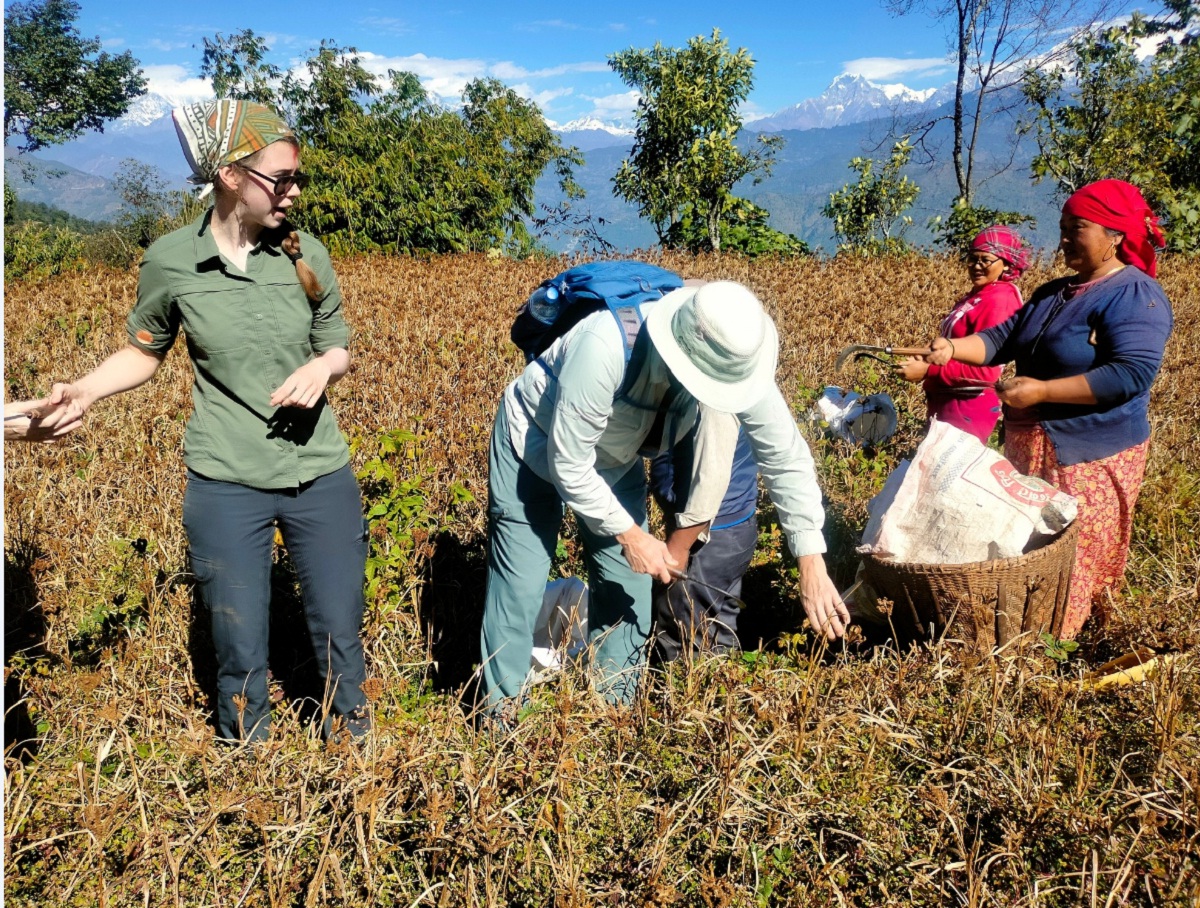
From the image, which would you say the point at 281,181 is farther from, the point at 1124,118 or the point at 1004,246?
the point at 1124,118

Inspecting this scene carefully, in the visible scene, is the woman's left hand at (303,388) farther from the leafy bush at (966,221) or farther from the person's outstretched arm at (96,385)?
the leafy bush at (966,221)

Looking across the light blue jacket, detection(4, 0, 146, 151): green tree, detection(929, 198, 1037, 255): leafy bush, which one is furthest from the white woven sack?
detection(4, 0, 146, 151): green tree

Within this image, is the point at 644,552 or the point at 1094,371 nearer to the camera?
the point at 644,552

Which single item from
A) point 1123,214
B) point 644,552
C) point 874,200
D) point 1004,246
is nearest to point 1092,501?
point 1123,214

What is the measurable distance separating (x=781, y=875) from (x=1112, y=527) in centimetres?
193

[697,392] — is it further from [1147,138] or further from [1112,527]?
[1147,138]

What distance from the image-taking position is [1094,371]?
2768 mm

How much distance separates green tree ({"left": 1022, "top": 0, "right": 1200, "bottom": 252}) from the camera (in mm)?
15344

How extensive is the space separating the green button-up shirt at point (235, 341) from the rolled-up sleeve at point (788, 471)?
118cm

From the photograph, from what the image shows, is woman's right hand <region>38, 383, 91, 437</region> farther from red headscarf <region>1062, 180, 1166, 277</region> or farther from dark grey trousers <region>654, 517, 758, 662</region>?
red headscarf <region>1062, 180, 1166, 277</region>

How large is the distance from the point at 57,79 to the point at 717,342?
214 feet

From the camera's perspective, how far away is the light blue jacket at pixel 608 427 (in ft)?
6.78

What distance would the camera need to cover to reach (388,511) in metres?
3.40

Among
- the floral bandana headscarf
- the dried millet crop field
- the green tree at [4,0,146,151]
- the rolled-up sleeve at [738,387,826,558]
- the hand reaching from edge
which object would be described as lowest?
the dried millet crop field
